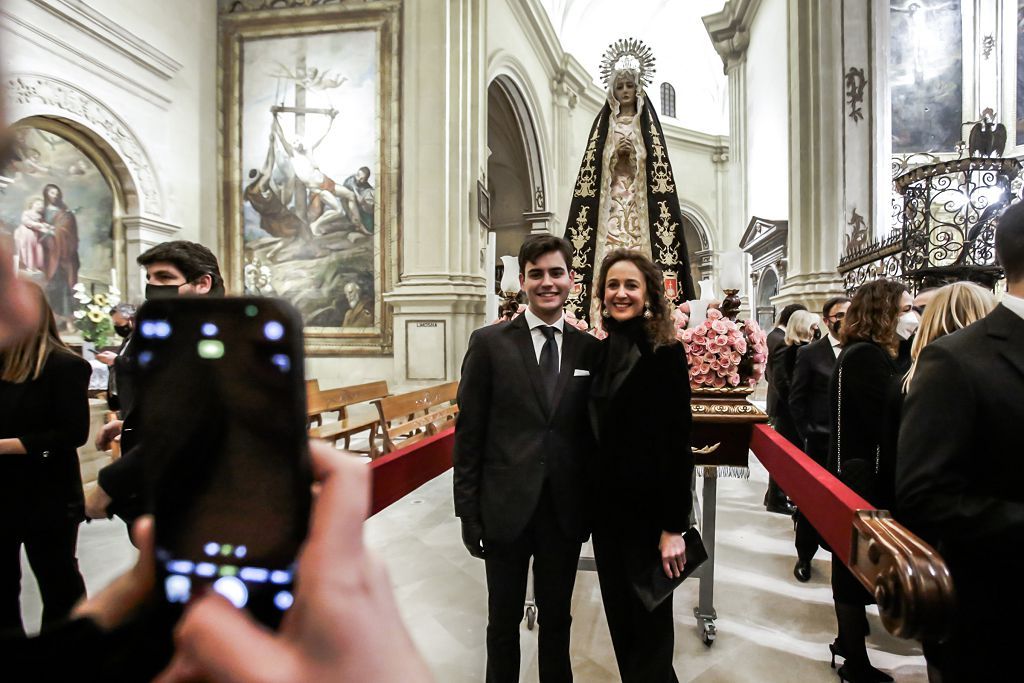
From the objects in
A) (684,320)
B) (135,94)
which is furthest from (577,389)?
(135,94)

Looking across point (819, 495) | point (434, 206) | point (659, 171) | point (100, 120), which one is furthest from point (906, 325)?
point (100, 120)

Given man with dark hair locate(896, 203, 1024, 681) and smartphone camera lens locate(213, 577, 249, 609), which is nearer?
smartphone camera lens locate(213, 577, 249, 609)

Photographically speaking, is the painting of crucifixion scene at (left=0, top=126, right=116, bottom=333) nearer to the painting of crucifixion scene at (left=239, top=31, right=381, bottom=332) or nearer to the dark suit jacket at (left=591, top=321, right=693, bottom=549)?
the painting of crucifixion scene at (left=239, top=31, right=381, bottom=332)

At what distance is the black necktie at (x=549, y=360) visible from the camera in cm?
209

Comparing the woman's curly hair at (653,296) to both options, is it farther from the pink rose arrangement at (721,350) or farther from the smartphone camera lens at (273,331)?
the smartphone camera lens at (273,331)

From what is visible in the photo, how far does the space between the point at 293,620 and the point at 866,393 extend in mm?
2993

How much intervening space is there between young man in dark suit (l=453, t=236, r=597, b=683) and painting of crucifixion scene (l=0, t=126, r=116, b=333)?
7129 millimetres

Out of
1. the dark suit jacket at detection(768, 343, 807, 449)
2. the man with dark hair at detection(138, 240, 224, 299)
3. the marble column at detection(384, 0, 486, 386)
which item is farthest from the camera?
the marble column at detection(384, 0, 486, 386)

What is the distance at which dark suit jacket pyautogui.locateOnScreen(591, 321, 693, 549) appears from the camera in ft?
6.44

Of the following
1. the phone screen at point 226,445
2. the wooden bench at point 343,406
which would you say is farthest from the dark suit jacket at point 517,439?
the wooden bench at point 343,406

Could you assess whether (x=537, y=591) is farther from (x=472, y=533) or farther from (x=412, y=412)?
(x=412, y=412)

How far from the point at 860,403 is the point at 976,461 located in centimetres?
136

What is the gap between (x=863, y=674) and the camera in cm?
246

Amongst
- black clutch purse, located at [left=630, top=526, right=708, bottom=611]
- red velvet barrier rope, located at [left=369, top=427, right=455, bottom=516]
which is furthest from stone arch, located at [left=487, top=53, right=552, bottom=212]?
black clutch purse, located at [left=630, top=526, right=708, bottom=611]
